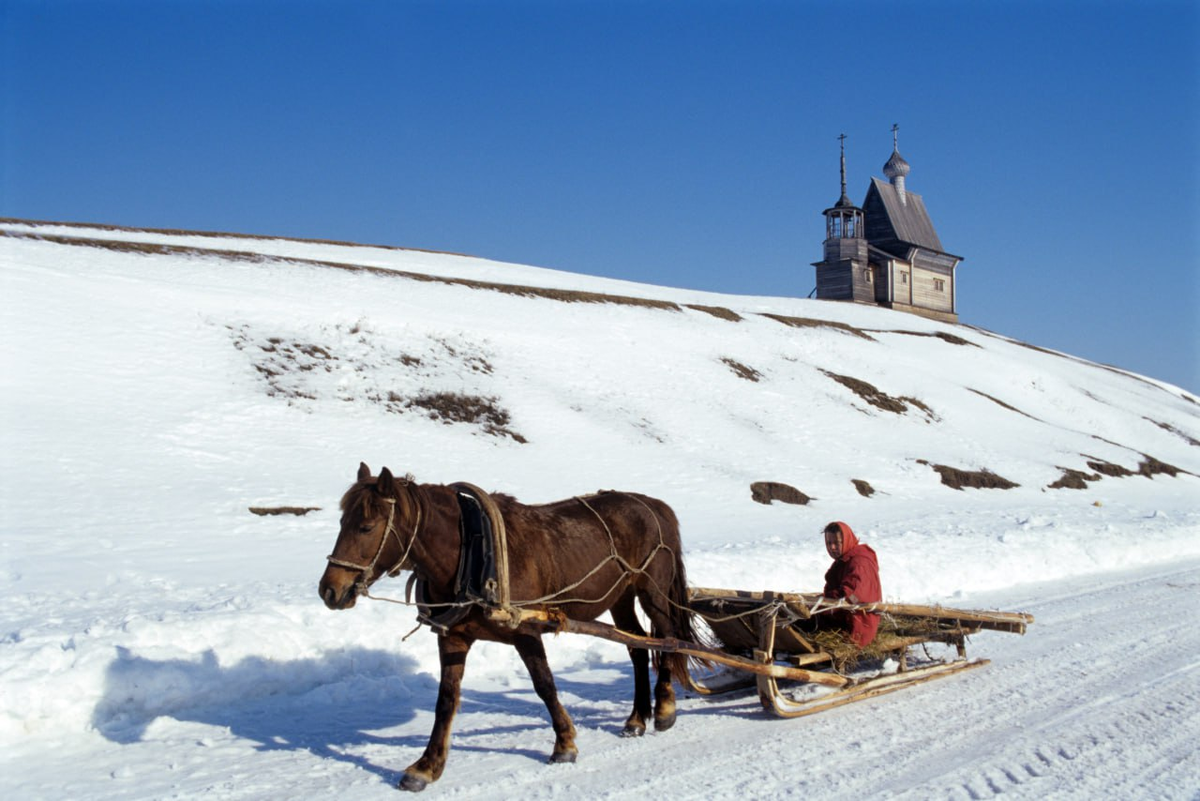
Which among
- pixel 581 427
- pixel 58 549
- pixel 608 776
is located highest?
pixel 581 427

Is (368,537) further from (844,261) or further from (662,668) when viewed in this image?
(844,261)

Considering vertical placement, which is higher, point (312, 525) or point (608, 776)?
point (312, 525)

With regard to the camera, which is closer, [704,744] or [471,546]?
[471,546]

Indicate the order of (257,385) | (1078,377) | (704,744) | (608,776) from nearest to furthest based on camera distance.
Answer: (608,776)
(704,744)
(257,385)
(1078,377)

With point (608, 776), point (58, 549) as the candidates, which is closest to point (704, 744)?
point (608, 776)

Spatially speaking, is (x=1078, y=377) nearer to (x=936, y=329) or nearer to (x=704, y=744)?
(x=936, y=329)

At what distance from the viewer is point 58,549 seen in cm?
1277

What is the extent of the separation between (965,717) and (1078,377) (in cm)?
5401

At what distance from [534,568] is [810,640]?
2875 mm

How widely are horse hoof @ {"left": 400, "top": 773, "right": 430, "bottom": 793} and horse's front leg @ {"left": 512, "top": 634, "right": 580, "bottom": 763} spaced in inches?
38.0

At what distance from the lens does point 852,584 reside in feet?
27.1

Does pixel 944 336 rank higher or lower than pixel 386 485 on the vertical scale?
higher

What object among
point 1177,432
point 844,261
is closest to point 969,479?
point 1177,432

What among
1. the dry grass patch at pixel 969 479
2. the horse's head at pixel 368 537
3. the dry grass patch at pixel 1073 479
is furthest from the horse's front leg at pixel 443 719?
the dry grass patch at pixel 1073 479
